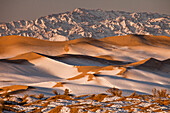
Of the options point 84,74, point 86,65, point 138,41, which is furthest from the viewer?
point 138,41

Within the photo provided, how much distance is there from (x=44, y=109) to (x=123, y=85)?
1969 cm

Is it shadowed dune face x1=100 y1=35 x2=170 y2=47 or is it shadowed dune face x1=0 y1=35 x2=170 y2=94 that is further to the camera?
shadowed dune face x1=100 y1=35 x2=170 y2=47

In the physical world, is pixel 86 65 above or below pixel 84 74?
below

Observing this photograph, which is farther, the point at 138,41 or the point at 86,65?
the point at 138,41

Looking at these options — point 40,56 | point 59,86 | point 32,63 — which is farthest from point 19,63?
point 59,86

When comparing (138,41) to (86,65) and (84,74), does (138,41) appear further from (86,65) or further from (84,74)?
(84,74)

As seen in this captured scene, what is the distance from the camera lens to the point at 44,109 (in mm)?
8492

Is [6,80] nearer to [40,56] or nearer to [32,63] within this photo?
[32,63]

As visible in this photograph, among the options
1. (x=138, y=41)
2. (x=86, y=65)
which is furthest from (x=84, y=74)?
(x=138, y=41)

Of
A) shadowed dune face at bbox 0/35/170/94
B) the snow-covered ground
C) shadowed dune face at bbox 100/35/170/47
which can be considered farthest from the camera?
shadowed dune face at bbox 100/35/170/47

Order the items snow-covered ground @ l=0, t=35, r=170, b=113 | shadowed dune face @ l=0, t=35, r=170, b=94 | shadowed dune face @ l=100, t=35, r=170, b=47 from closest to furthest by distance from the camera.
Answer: snow-covered ground @ l=0, t=35, r=170, b=113 < shadowed dune face @ l=0, t=35, r=170, b=94 < shadowed dune face @ l=100, t=35, r=170, b=47

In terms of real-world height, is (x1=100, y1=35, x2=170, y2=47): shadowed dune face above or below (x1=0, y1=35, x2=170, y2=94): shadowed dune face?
above

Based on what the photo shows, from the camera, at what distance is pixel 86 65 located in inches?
1812

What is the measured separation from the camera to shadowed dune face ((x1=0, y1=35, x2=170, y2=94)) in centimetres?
2884
